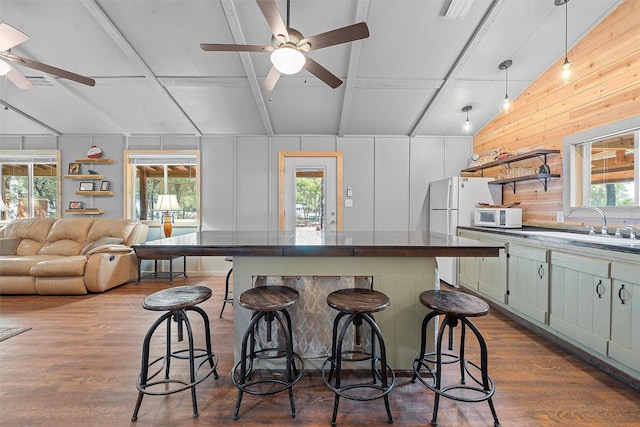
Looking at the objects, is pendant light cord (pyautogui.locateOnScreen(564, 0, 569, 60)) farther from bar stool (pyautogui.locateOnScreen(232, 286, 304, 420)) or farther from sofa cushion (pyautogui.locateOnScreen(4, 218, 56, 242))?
sofa cushion (pyautogui.locateOnScreen(4, 218, 56, 242))

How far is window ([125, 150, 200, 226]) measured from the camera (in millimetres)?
4797

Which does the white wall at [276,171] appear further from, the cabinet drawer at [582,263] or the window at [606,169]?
the cabinet drawer at [582,263]

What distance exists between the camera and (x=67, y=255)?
408cm

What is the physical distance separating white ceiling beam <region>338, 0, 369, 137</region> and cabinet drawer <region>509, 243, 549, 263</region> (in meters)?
2.53

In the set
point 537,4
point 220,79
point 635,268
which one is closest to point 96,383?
point 220,79

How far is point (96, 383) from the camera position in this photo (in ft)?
6.16

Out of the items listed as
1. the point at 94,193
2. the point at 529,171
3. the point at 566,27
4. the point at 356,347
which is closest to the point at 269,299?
the point at 356,347

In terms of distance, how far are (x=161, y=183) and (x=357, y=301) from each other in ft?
15.3

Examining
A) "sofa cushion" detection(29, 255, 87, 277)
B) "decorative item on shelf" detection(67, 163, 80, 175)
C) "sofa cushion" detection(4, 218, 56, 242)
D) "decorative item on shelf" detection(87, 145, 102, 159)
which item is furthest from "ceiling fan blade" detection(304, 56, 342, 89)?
"sofa cushion" detection(4, 218, 56, 242)

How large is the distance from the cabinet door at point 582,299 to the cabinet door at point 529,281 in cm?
8

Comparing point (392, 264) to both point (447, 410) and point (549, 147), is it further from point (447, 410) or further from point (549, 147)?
point (549, 147)

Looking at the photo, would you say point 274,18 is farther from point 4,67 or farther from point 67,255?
point 67,255

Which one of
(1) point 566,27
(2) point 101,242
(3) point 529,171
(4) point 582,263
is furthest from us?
(2) point 101,242

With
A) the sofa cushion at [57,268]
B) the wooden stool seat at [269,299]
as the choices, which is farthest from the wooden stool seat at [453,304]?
the sofa cushion at [57,268]
